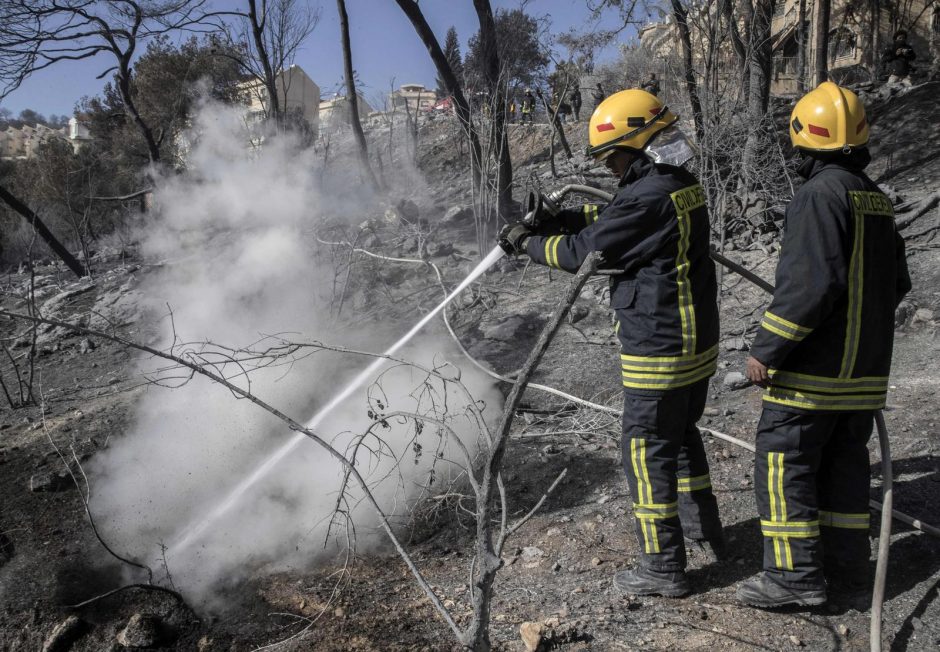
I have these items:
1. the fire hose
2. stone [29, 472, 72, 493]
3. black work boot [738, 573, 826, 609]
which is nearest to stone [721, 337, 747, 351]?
the fire hose

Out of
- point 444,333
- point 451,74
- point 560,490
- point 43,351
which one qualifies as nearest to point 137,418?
point 444,333

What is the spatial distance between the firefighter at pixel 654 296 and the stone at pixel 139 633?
213 cm

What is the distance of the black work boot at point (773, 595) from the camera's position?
7.78ft

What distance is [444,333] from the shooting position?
→ 6551 mm

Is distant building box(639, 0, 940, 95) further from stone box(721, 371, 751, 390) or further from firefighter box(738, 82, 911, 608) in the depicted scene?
firefighter box(738, 82, 911, 608)

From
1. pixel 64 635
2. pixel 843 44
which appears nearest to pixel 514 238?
pixel 64 635

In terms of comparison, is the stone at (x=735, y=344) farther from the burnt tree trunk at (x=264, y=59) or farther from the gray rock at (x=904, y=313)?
the burnt tree trunk at (x=264, y=59)

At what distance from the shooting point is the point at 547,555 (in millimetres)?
3111

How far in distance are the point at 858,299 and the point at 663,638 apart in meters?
1.38

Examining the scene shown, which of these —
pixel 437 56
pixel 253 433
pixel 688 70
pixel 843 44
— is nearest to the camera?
pixel 253 433

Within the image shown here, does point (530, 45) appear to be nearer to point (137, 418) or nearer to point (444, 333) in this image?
point (444, 333)

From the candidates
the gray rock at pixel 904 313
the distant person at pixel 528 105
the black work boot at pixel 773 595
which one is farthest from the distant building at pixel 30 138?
the black work boot at pixel 773 595

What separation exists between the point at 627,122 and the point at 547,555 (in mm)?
1987

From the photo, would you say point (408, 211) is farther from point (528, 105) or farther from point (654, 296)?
point (654, 296)
